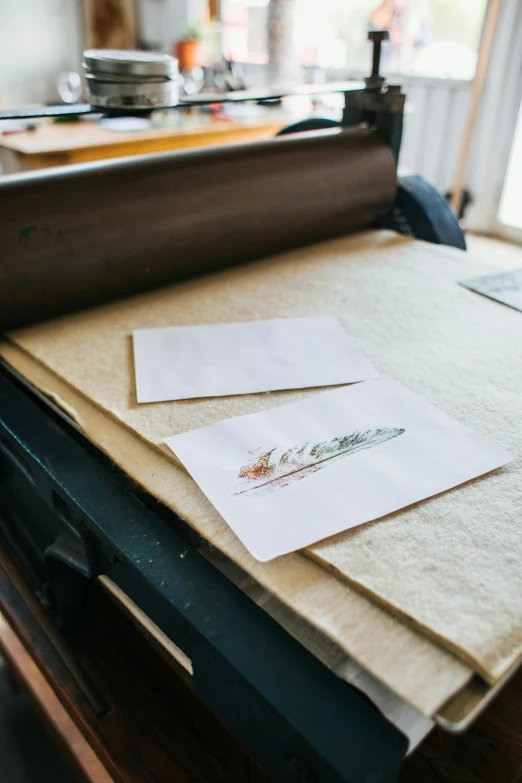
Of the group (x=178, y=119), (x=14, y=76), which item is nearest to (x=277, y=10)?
(x=178, y=119)

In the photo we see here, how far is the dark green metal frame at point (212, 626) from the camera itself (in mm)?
432

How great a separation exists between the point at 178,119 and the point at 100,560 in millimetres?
2871

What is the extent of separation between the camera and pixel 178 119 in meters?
3.05

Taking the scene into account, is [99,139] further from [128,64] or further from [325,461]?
[325,461]

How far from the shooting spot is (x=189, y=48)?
3773 mm

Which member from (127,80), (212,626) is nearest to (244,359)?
(212,626)

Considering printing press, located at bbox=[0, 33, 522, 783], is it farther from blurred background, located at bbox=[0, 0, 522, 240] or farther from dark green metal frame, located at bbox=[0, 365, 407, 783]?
blurred background, located at bbox=[0, 0, 522, 240]

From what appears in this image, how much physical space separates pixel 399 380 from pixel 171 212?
0.51 m

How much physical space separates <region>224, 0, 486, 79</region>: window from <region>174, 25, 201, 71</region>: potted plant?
23.4 inches

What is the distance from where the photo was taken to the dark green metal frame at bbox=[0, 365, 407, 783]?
0.43 m

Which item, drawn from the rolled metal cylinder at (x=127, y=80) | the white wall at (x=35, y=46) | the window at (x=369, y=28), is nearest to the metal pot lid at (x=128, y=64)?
the rolled metal cylinder at (x=127, y=80)

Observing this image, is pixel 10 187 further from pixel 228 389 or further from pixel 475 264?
pixel 475 264

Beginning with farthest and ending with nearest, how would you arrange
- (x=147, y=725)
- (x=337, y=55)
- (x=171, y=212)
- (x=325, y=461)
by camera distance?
(x=337, y=55), (x=171, y=212), (x=147, y=725), (x=325, y=461)

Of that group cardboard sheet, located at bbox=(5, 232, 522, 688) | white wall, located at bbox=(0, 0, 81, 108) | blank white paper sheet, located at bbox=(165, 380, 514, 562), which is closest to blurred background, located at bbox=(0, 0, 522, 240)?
white wall, located at bbox=(0, 0, 81, 108)
